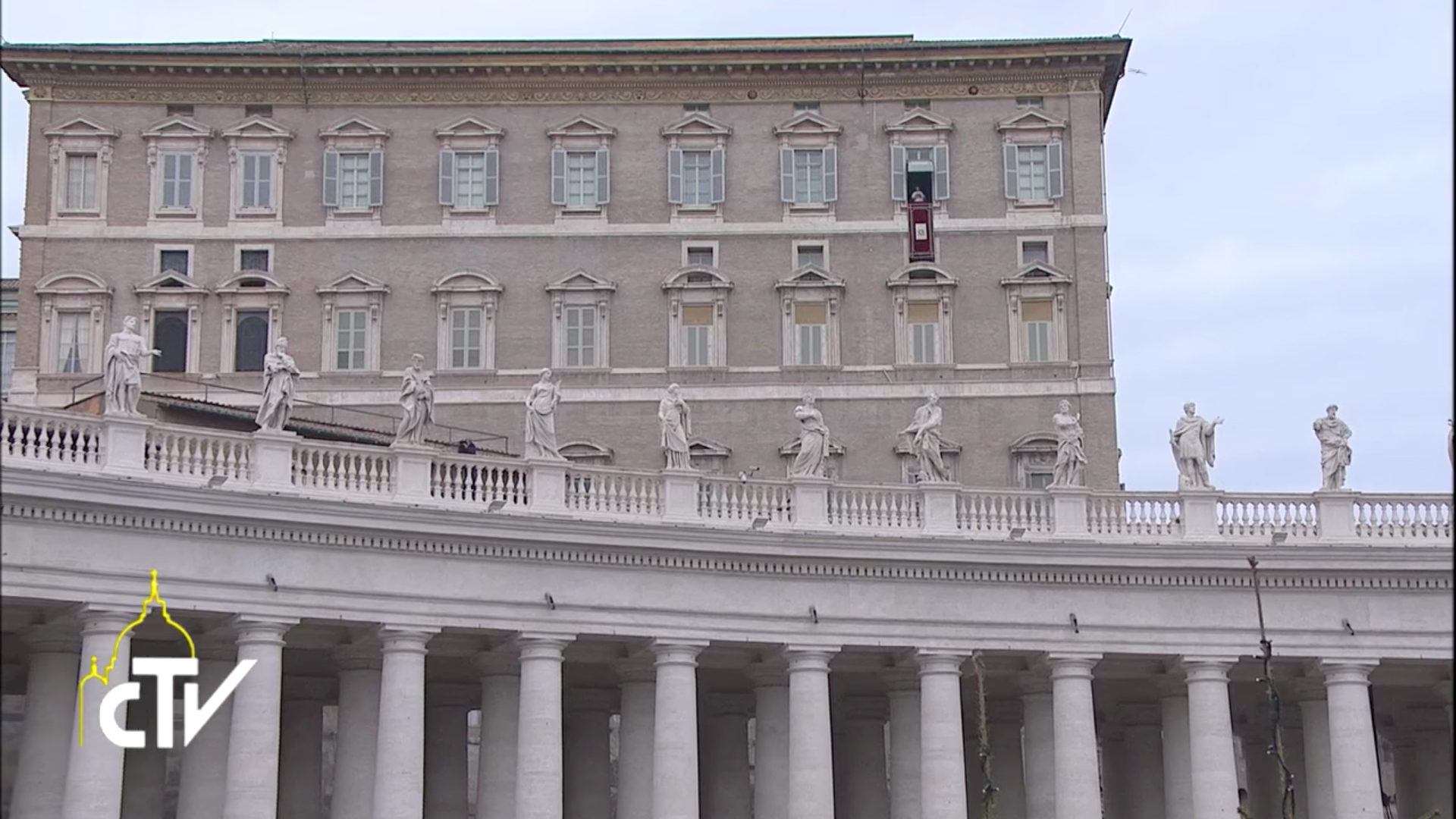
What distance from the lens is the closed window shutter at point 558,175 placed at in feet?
259

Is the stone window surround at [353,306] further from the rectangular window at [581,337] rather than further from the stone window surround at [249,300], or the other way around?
the rectangular window at [581,337]

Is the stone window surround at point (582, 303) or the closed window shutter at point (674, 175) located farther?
the closed window shutter at point (674, 175)

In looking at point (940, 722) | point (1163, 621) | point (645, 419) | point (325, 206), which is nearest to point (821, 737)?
point (940, 722)

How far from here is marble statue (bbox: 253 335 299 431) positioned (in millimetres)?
47031

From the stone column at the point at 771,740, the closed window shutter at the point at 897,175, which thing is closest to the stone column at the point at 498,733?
the stone column at the point at 771,740

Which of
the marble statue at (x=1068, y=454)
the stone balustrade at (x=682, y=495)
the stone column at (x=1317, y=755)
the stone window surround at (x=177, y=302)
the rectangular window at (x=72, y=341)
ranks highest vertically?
the stone window surround at (x=177, y=302)

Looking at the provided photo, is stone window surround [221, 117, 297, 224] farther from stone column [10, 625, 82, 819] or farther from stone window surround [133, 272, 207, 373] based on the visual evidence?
stone column [10, 625, 82, 819]

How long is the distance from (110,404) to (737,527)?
13352mm

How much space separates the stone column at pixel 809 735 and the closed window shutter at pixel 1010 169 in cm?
3223

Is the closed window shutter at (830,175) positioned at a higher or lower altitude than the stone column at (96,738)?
higher

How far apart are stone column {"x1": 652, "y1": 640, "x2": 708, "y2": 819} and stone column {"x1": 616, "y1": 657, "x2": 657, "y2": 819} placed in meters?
1.33

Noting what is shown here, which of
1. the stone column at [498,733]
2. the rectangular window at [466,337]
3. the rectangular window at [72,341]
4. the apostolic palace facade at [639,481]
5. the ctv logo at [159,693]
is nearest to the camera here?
the ctv logo at [159,693]

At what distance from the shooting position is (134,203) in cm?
7800

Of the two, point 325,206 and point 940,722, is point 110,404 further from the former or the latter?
point 325,206
